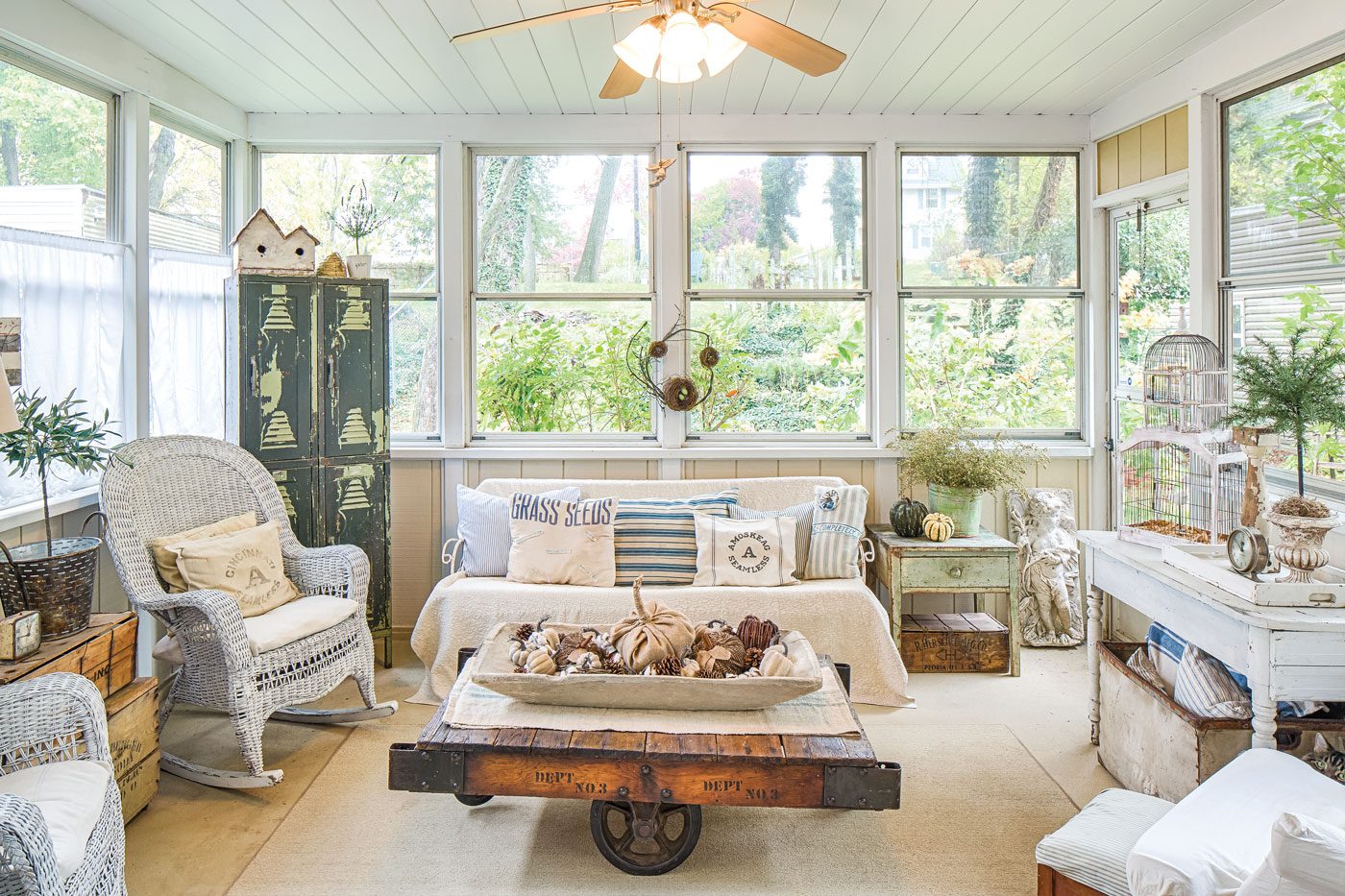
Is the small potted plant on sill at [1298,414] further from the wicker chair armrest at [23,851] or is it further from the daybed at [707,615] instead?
the wicker chair armrest at [23,851]

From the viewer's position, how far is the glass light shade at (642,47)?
7.33 feet

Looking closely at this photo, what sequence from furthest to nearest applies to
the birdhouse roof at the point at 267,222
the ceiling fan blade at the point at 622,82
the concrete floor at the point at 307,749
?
the birdhouse roof at the point at 267,222
the ceiling fan blade at the point at 622,82
the concrete floor at the point at 307,749

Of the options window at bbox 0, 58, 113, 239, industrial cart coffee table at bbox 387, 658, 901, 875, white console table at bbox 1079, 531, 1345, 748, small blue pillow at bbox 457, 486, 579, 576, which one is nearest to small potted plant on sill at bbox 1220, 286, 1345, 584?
white console table at bbox 1079, 531, 1345, 748

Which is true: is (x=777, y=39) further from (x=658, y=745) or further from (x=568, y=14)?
(x=658, y=745)

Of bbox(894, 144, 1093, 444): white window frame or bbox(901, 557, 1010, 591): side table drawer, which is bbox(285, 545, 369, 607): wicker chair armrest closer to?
bbox(901, 557, 1010, 591): side table drawer

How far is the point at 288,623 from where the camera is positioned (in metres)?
3.05

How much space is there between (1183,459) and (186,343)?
4.06 metres

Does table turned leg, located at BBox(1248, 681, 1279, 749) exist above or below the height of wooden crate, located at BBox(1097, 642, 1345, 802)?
above

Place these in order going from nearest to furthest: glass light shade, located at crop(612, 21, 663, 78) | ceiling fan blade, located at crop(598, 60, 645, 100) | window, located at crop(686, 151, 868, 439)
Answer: glass light shade, located at crop(612, 21, 663, 78) < ceiling fan blade, located at crop(598, 60, 645, 100) < window, located at crop(686, 151, 868, 439)

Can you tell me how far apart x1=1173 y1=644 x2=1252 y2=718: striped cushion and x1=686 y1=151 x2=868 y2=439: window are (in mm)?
2186

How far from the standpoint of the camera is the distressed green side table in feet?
12.8

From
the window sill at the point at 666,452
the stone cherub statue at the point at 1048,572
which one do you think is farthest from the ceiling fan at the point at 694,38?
the stone cherub statue at the point at 1048,572

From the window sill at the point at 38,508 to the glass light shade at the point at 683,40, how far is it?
256 cm

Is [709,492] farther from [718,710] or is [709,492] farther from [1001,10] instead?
[1001,10]
